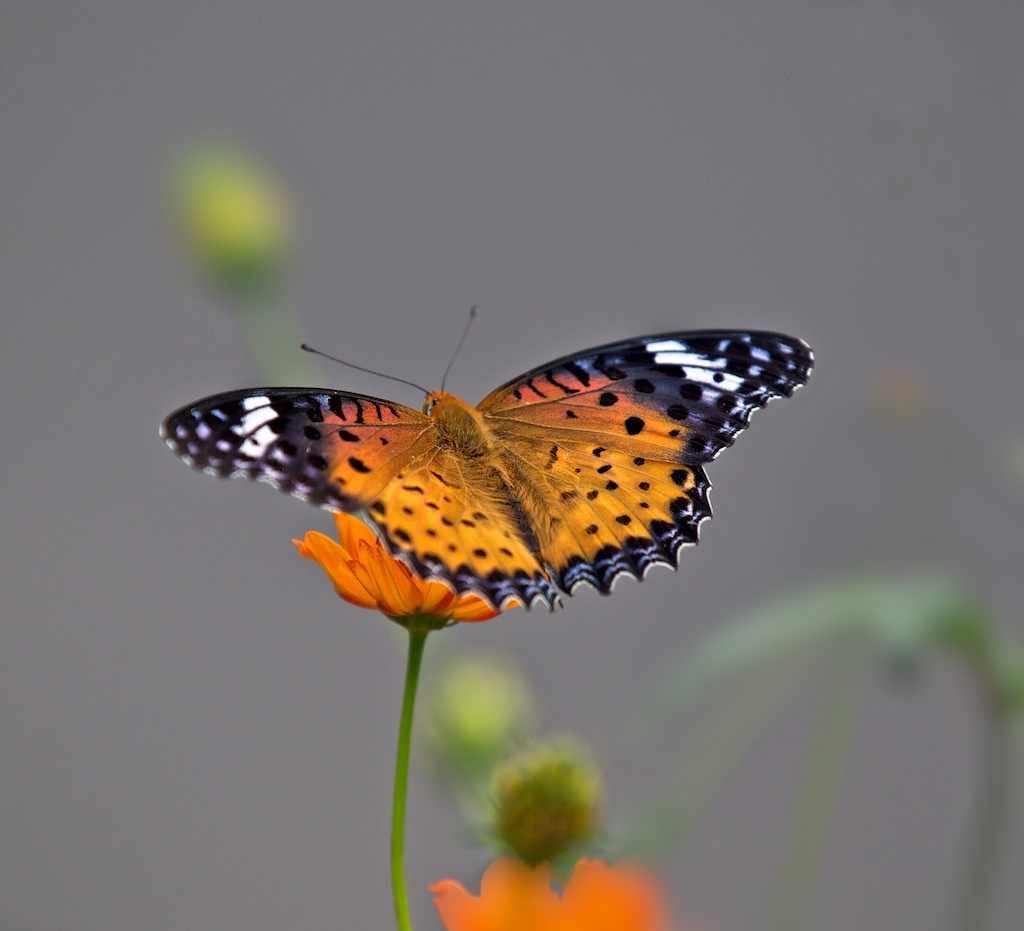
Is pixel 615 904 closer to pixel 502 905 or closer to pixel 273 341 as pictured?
pixel 502 905

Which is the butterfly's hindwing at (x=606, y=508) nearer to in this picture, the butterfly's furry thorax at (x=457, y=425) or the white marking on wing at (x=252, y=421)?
the butterfly's furry thorax at (x=457, y=425)

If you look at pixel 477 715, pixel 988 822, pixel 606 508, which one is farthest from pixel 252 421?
pixel 988 822

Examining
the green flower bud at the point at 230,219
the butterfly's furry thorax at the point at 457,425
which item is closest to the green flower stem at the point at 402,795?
the butterfly's furry thorax at the point at 457,425

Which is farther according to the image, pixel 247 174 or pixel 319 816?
pixel 319 816

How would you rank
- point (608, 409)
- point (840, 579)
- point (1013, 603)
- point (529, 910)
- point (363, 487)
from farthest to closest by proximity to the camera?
1. point (1013, 603)
2. point (840, 579)
3. point (608, 409)
4. point (363, 487)
5. point (529, 910)

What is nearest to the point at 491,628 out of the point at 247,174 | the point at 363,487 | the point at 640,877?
the point at 247,174

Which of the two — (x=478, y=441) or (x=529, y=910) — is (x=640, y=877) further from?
(x=478, y=441)
